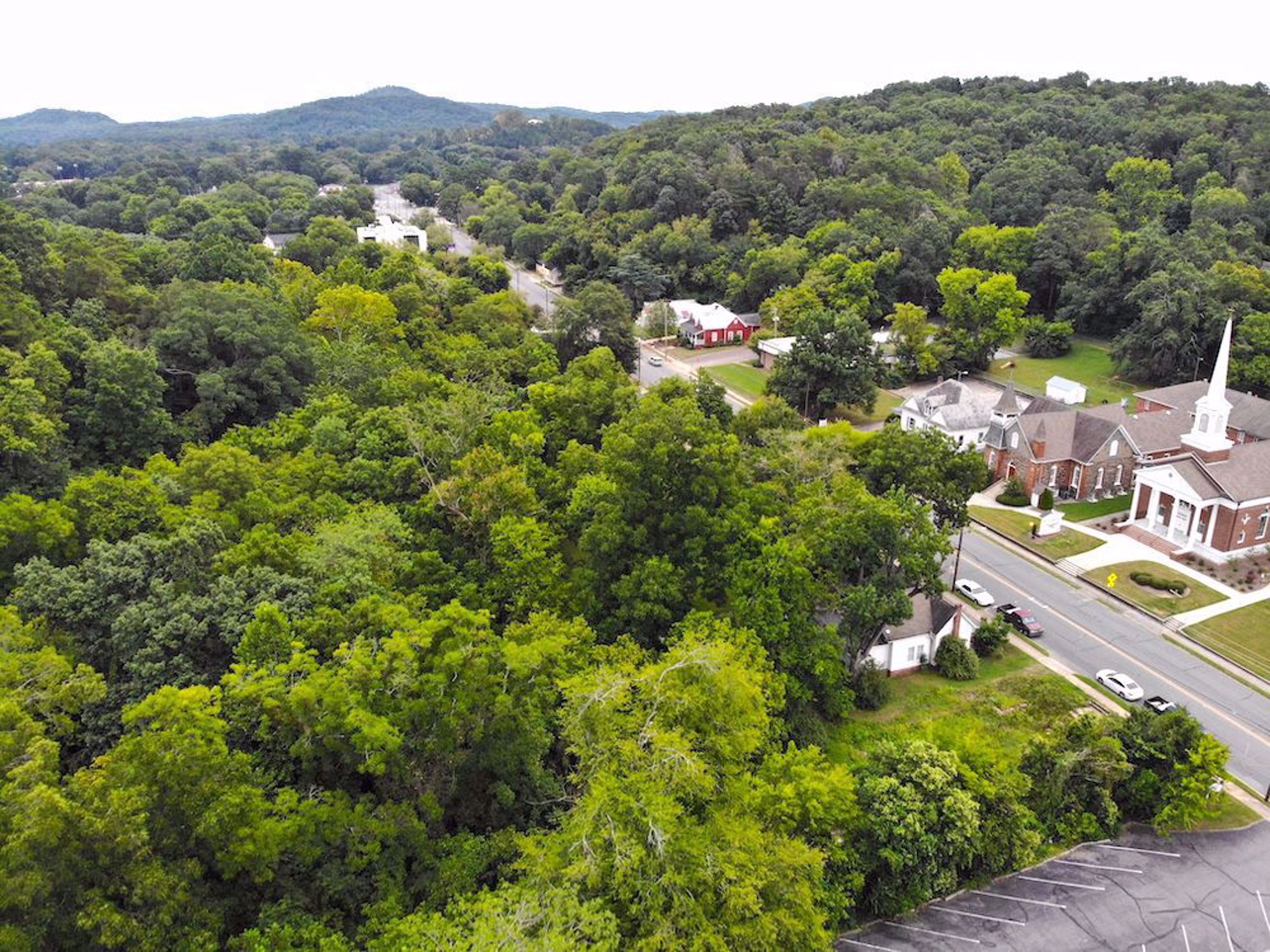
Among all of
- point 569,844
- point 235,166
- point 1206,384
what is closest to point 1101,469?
point 1206,384

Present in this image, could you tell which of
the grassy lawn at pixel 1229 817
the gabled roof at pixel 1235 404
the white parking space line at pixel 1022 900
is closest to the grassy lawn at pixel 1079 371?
the gabled roof at pixel 1235 404

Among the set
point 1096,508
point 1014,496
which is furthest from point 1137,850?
point 1096,508

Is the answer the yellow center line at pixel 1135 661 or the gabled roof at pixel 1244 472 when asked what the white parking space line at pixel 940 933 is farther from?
the gabled roof at pixel 1244 472

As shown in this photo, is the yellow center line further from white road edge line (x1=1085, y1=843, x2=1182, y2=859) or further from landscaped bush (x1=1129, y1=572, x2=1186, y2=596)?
white road edge line (x1=1085, y1=843, x2=1182, y2=859)

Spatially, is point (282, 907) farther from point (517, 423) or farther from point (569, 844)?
point (517, 423)

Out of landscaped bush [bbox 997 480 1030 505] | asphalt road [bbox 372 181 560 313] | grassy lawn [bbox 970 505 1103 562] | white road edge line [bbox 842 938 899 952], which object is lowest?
white road edge line [bbox 842 938 899 952]

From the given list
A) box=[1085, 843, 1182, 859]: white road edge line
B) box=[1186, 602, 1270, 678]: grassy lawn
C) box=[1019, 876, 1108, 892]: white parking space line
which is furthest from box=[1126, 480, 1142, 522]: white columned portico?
box=[1019, 876, 1108, 892]: white parking space line
